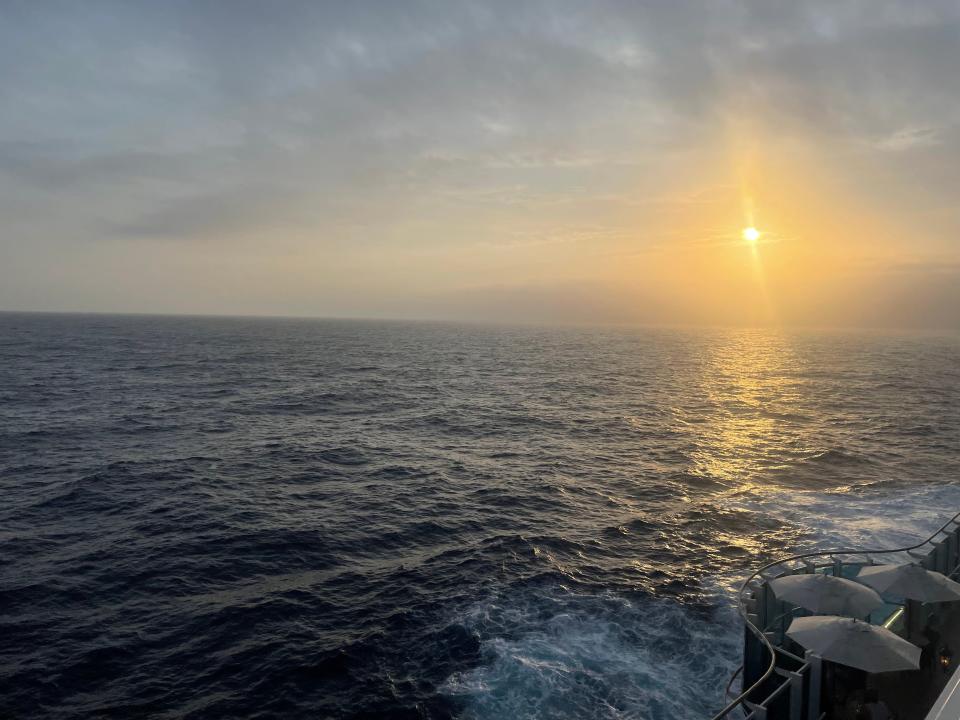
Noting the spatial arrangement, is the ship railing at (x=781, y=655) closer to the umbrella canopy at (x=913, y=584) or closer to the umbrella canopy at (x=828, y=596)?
the umbrella canopy at (x=828, y=596)

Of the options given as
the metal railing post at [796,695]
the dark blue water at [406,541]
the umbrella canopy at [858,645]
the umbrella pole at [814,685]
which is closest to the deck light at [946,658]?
the umbrella canopy at [858,645]

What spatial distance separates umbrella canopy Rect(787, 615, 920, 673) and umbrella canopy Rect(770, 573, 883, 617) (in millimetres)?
1778

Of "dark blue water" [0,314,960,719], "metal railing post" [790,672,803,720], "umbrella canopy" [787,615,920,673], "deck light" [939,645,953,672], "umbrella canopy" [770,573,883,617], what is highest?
"umbrella canopy" [787,615,920,673]

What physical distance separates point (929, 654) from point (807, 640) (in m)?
5.66

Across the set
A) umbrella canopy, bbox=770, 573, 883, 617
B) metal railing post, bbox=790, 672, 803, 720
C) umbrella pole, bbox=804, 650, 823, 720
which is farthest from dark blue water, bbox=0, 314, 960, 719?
metal railing post, bbox=790, 672, 803, 720

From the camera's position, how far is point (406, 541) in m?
30.3

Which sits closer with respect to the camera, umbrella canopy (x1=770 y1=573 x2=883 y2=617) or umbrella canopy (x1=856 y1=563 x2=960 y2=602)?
umbrella canopy (x1=770 y1=573 x2=883 y2=617)

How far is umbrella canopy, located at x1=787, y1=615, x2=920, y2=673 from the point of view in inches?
461

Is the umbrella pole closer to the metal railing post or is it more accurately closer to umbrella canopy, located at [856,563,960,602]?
the metal railing post

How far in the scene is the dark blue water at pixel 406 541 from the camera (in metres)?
18.8

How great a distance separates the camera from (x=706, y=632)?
70.8ft

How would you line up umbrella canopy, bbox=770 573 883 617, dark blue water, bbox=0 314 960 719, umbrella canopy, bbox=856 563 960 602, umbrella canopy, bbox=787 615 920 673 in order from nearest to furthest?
umbrella canopy, bbox=787 615 920 673, umbrella canopy, bbox=770 573 883 617, umbrella canopy, bbox=856 563 960 602, dark blue water, bbox=0 314 960 719

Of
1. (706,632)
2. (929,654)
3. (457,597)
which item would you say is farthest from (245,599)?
(929,654)

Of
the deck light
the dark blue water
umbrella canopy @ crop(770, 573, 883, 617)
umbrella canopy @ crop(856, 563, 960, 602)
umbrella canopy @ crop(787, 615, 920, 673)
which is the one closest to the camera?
umbrella canopy @ crop(787, 615, 920, 673)
